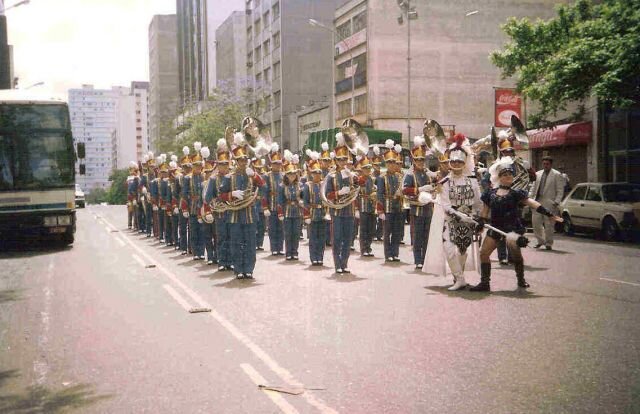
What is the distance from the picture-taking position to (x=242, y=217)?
12.1 m

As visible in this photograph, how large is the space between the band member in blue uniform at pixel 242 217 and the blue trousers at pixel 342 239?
4.83ft

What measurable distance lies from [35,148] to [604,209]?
14345 millimetres

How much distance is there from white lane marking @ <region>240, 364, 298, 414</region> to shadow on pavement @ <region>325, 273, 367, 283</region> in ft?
17.3

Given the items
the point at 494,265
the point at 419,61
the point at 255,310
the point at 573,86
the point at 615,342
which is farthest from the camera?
the point at 419,61

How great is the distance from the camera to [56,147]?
17750mm

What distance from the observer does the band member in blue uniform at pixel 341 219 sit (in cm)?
1266

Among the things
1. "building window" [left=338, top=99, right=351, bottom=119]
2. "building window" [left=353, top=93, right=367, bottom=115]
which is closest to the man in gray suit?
"building window" [left=353, top=93, right=367, bottom=115]

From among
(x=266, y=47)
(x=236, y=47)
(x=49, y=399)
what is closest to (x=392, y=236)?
(x=49, y=399)

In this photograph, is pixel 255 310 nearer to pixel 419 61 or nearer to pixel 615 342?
pixel 615 342

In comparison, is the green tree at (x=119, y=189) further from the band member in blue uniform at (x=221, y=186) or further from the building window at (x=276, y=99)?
the band member in blue uniform at (x=221, y=186)

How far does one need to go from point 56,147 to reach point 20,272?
16.2 feet

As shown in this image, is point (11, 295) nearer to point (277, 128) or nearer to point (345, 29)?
point (345, 29)

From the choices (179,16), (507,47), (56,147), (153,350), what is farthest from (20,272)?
(179,16)

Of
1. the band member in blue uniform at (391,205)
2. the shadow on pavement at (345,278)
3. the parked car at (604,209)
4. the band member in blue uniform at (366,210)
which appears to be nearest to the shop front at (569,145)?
the parked car at (604,209)
